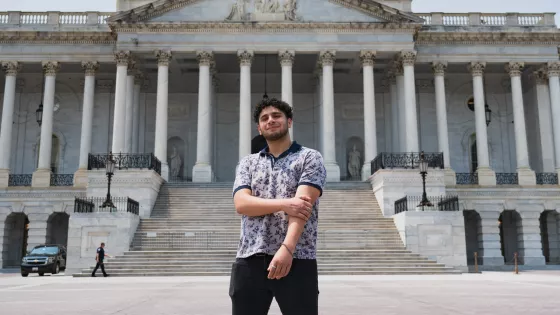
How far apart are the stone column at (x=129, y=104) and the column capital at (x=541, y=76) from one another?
30972 mm

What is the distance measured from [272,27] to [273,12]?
1.31 metres

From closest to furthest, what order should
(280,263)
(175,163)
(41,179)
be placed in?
(280,263) → (41,179) → (175,163)

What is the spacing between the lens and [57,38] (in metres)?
43.8

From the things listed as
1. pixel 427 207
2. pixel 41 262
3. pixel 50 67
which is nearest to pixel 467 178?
pixel 427 207

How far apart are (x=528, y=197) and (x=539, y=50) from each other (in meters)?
11.8

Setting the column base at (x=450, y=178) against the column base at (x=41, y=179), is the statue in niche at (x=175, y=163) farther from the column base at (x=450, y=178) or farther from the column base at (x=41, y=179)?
the column base at (x=450, y=178)

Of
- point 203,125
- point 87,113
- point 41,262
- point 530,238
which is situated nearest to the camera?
point 41,262

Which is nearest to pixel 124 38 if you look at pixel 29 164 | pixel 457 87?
pixel 29 164

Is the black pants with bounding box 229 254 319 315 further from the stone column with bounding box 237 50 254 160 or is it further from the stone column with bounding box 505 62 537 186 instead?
the stone column with bounding box 505 62 537 186

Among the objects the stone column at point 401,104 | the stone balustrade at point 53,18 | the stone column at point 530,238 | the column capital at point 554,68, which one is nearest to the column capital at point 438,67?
the stone column at point 401,104

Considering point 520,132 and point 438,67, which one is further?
point 438,67

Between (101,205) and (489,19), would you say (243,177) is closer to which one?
(101,205)

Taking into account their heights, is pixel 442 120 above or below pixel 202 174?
above

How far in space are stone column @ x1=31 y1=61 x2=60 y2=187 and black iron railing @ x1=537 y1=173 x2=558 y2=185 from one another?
3610 cm
